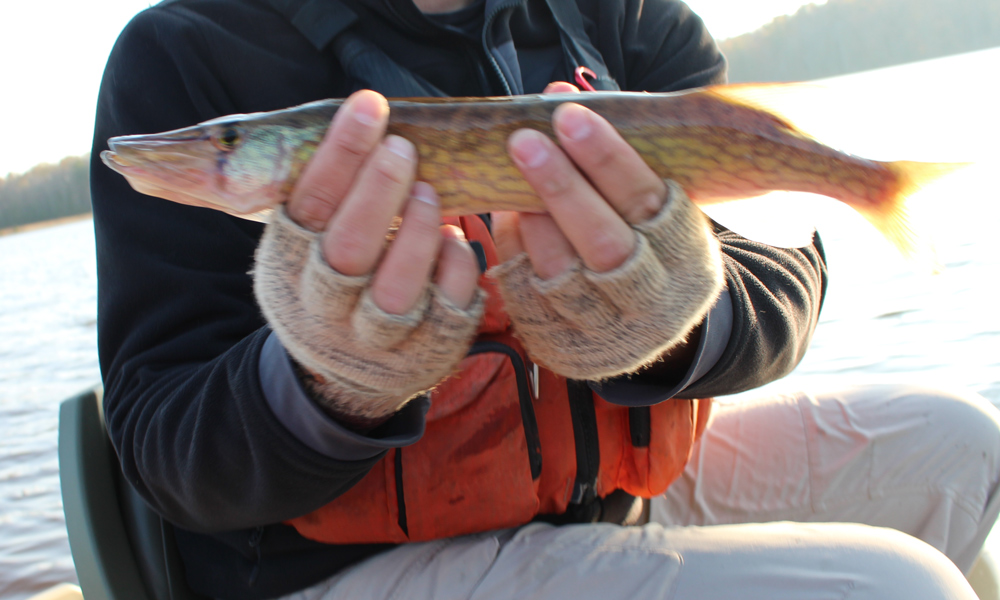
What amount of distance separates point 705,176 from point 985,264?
5.24 m

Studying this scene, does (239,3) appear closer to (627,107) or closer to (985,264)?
(627,107)

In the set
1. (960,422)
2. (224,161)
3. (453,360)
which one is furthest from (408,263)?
(960,422)

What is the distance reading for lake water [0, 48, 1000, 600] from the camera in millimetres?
1232

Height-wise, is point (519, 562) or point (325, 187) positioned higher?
point (325, 187)

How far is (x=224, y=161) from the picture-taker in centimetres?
114

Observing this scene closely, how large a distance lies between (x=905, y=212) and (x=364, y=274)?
1057 millimetres

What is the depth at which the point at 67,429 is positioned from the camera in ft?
4.50

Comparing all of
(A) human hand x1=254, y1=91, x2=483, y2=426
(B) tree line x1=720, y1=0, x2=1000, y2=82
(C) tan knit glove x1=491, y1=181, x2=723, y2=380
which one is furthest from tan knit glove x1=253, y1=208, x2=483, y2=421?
(B) tree line x1=720, y1=0, x2=1000, y2=82

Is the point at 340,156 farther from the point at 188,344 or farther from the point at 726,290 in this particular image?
the point at 726,290

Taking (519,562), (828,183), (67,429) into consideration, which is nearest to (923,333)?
(828,183)

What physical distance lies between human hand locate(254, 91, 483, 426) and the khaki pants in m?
0.46

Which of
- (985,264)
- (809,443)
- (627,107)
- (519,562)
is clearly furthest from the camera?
(985,264)

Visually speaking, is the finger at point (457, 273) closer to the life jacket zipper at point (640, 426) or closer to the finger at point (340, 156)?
the finger at point (340, 156)

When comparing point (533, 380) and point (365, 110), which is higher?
point (365, 110)
